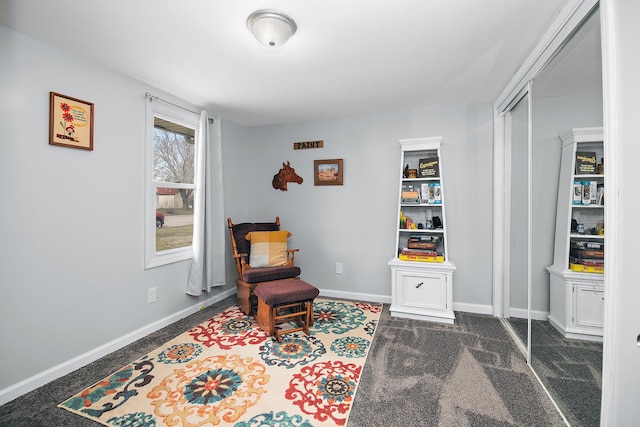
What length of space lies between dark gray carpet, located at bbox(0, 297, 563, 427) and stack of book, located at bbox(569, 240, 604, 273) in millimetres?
908

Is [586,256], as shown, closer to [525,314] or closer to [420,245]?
[525,314]

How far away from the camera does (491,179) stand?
3230mm

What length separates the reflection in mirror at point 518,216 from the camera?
234 cm

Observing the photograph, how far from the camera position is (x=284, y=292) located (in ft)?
8.93

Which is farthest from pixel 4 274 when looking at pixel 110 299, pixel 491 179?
pixel 491 179

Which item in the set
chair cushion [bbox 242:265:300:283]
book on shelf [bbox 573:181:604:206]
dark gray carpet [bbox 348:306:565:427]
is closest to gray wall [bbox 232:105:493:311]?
chair cushion [bbox 242:265:300:283]

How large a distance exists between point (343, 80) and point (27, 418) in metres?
3.23

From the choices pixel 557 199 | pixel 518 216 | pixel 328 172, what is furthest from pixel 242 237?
pixel 557 199

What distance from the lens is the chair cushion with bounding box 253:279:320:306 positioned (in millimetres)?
2670

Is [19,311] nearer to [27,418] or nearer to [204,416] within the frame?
[27,418]

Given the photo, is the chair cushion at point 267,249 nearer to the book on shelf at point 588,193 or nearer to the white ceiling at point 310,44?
the white ceiling at point 310,44

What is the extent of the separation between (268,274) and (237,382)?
1262 mm

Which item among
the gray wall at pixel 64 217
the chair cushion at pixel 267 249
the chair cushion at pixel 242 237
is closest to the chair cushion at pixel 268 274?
the chair cushion at pixel 267 249

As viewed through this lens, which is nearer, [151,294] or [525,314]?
[525,314]
